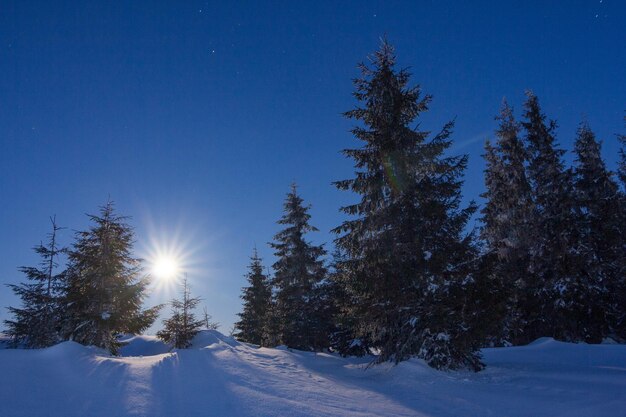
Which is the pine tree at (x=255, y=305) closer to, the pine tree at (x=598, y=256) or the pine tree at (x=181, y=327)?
the pine tree at (x=181, y=327)

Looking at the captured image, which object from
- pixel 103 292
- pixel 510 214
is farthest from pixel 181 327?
pixel 510 214

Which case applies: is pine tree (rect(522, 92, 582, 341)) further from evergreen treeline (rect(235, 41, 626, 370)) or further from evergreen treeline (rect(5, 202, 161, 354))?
evergreen treeline (rect(5, 202, 161, 354))

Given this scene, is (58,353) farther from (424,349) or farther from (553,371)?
(553,371)

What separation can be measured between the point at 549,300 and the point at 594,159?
37.9 feet

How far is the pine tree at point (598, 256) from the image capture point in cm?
1798

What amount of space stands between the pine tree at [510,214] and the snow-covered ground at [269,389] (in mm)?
8510

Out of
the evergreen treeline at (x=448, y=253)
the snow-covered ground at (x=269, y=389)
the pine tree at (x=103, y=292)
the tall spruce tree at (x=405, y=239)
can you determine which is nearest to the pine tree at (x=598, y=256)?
the evergreen treeline at (x=448, y=253)

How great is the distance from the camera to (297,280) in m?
24.5

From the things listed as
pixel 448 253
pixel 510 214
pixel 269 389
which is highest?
pixel 510 214

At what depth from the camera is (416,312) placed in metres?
11.1

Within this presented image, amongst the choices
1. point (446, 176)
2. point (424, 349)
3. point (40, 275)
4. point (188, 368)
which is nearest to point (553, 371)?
point (424, 349)

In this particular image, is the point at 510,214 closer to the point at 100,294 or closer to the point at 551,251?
the point at 551,251

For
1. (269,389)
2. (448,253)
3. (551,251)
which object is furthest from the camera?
(551,251)

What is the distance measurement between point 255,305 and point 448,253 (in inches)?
1020
